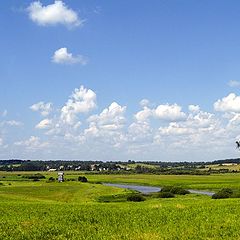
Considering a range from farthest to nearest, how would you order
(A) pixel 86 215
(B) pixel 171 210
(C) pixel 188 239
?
1. (B) pixel 171 210
2. (A) pixel 86 215
3. (C) pixel 188 239

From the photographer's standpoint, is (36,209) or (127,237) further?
(36,209)

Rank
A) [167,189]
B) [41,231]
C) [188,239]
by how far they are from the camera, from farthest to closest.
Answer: [167,189]
[41,231]
[188,239]

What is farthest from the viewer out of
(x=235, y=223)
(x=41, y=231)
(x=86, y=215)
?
Result: (x=86, y=215)

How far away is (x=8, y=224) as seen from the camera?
3192 centimetres

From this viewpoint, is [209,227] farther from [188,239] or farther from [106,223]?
[106,223]

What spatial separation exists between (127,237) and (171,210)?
47.9ft

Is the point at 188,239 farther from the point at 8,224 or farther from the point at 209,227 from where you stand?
the point at 8,224

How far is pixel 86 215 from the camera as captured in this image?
37.2m

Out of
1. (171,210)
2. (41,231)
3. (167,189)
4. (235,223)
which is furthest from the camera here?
(167,189)

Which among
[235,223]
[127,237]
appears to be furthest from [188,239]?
[235,223]

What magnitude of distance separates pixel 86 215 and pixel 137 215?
4403 millimetres

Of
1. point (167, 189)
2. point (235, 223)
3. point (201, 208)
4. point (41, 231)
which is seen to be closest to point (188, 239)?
point (235, 223)

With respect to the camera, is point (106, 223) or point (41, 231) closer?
point (41, 231)

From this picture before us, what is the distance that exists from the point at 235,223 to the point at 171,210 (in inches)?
389
